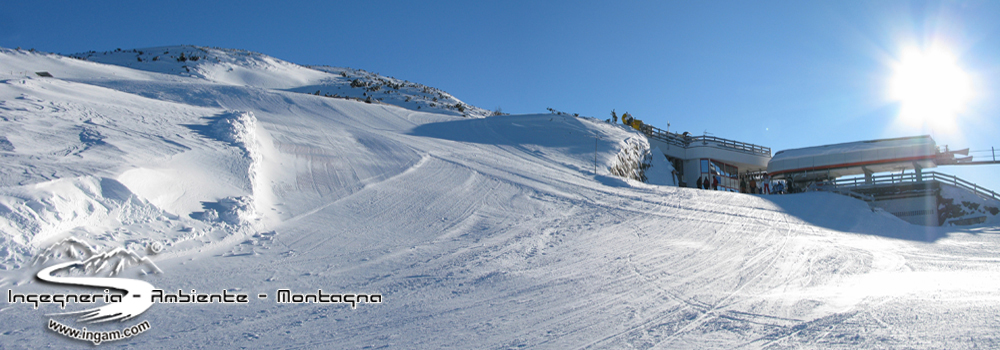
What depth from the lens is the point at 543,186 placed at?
14805 millimetres

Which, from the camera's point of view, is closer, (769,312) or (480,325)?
(480,325)

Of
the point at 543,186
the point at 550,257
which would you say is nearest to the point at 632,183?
the point at 543,186

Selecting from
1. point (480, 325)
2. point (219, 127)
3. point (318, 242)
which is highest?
point (219, 127)

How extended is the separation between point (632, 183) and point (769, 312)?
1200cm

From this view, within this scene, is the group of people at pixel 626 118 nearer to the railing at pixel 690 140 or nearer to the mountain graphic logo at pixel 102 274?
the railing at pixel 690 140

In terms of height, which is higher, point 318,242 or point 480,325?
point 318,242

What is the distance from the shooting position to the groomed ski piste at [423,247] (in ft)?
17.1

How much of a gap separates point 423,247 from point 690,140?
26.7 meters

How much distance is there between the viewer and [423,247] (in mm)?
8711

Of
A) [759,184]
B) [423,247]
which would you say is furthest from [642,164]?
[423,247]

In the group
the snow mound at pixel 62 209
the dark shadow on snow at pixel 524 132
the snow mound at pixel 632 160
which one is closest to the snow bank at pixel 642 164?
the snow mound at pixel 632 160

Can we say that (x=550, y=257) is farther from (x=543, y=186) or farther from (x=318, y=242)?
(x=543, y=186)

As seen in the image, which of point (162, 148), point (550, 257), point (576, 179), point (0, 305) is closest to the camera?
point (0, 305)

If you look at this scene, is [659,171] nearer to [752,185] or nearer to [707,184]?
[707,184]
